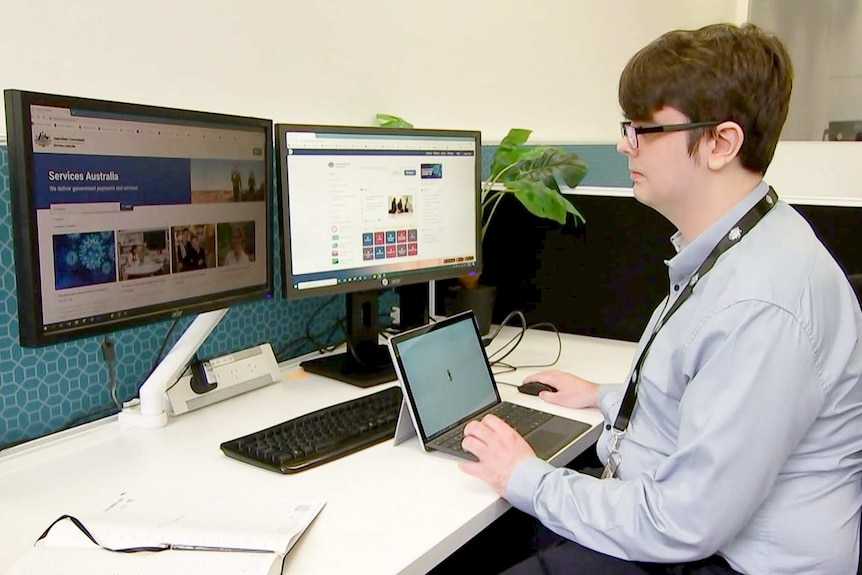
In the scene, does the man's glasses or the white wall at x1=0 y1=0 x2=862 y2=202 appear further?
the white wall at x1=0 y1=0 x2=862 y2=202

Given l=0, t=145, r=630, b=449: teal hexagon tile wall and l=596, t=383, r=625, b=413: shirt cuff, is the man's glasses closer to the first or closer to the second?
l=596, t=383, r=625, b=413: shirt cuff

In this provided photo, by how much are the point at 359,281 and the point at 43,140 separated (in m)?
0.68

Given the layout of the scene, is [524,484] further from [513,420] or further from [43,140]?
[43,140]

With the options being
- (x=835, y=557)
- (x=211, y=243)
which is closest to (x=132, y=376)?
(x=211, y=243)

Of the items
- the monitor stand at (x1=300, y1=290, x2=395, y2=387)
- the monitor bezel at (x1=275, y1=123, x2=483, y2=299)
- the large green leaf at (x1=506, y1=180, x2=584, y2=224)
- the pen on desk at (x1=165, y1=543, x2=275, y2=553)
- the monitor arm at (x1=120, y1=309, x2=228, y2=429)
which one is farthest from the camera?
the large green leaf at (x1=506, y1=180, x2=584, y2=224)

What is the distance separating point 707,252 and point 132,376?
0.97 meters

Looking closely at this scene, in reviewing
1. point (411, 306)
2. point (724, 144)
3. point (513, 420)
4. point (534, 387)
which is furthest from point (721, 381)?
point (411, 306)

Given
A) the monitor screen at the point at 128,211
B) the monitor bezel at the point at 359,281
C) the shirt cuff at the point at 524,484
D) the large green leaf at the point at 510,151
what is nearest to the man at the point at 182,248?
the monitor screen at the point at 128,211

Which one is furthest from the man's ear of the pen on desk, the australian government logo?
the australian government logo

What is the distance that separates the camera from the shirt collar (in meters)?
1.04

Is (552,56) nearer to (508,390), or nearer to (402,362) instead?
(508,390)

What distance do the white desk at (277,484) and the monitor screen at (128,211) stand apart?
0.21 meters

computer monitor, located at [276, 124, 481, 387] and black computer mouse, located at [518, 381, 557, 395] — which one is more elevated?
computer monitor, located at [276, 124, 481, 387]

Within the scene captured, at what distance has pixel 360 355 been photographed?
5.28 feet
